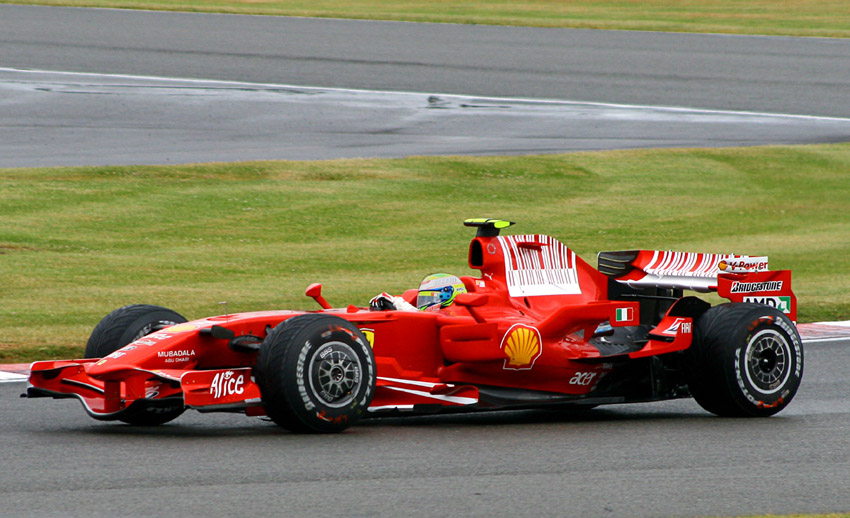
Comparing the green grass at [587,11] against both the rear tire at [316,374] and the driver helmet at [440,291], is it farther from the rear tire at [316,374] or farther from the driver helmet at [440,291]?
the rear tire at [316,374]

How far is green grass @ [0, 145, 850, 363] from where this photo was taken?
14375mm

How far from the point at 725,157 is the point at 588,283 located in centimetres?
1526

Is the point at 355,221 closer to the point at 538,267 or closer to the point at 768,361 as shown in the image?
the point at 538,267

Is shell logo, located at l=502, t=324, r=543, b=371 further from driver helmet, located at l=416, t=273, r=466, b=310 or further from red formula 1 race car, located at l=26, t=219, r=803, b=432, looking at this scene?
driver helmet, located at l=416, t=273, r=466, b=310

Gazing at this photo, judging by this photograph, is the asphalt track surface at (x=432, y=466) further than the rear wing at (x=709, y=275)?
No

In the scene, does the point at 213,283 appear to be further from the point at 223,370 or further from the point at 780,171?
the point at 780,171

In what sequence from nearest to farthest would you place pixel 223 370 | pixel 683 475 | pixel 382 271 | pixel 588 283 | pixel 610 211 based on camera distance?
1. pixel 683 475
2. pixel 223 370
3. pixel 588 283
4. pixel 382 271
5. pixel 610 211

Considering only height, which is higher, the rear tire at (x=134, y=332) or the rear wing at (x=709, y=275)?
the rear wing at (x=709, y=275)

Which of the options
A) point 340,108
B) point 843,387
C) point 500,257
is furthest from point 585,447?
point 340,108

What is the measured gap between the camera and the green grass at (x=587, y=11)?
38.4 m

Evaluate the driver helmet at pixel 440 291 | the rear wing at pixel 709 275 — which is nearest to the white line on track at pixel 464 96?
the rear wing at pixel 709 275

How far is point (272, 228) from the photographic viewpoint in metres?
18.3

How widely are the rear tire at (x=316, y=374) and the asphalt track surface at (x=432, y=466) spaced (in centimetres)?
14

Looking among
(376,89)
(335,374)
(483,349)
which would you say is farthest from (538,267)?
(376,89)
